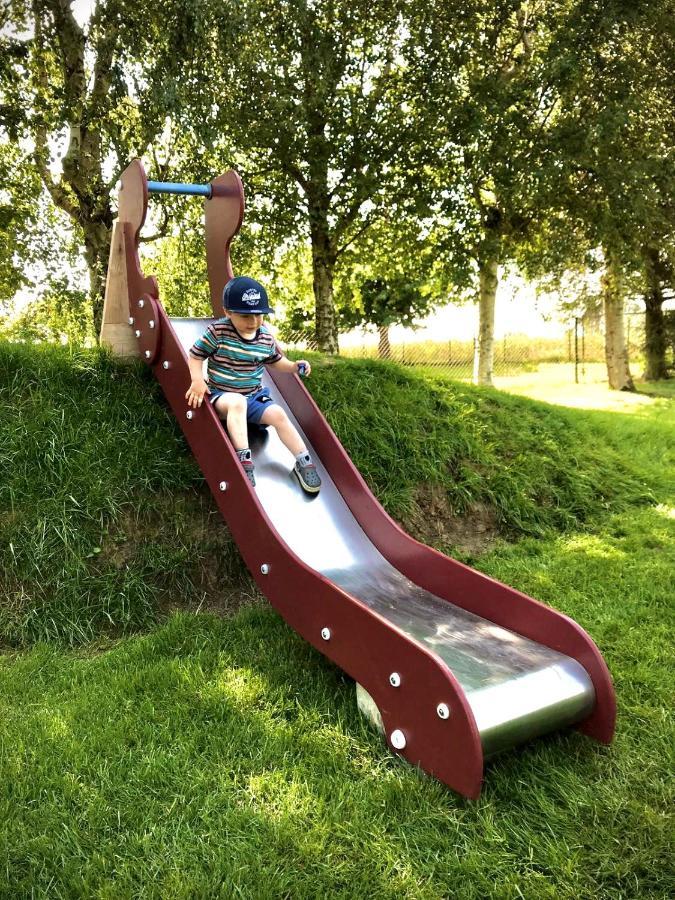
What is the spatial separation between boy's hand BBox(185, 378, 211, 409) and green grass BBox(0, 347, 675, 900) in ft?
2.75

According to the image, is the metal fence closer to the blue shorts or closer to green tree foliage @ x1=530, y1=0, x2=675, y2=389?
green tree foliage @ x1=530, y1=0, x2=675, y2=389

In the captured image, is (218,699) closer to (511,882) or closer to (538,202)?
(511,882)

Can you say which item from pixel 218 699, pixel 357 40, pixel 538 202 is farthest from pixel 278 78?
pixel 218 699

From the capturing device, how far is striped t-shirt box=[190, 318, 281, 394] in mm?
3970

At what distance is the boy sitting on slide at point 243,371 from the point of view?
3861 mm

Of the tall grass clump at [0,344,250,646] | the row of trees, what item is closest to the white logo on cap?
the tall grass clump at [0,344,250,646]

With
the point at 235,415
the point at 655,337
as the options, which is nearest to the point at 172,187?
the point at 235,415

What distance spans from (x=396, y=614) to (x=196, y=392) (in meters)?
1.73

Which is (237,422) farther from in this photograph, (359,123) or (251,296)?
(359,123)

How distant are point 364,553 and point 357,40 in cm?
956

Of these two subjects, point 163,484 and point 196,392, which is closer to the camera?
point 196,392

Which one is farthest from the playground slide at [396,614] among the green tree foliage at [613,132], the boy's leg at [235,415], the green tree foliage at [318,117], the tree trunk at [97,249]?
the green tree foliage at [613,132]

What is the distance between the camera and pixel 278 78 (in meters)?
9.62

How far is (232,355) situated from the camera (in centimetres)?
404
